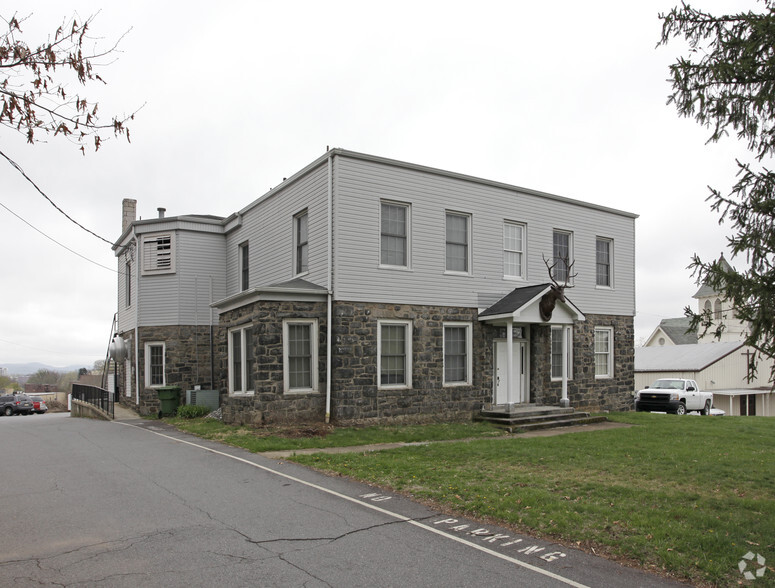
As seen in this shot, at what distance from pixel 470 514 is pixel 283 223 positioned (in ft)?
44.2

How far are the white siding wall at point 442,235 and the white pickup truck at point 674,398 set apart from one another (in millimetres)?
6600

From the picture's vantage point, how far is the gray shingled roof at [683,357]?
42812 millimetres

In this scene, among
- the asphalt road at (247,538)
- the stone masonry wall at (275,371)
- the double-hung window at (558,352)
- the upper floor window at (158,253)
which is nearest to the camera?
the asphalt road at (247,538)

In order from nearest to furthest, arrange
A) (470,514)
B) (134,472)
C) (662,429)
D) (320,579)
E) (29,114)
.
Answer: (29,114) → (320,579) → (470,514) → (134,472) → (662,429)

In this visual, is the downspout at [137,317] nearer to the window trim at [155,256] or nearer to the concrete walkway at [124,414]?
the window trim at [155,256]

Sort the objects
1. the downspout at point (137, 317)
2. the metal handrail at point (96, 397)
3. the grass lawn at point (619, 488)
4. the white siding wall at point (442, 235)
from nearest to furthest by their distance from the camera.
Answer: the grass lawn at point (619, 488) < the white siding wall at point (442, 235) < the metal handrail at point (96, 397) < the downspout at point (137, 317)

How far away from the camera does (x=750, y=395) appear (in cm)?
4247

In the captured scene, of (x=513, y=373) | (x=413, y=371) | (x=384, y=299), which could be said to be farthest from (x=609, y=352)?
(x=384, y=299)

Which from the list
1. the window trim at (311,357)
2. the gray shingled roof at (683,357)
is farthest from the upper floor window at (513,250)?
the gray shingled roof at (683,357)

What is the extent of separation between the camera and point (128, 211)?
89.5 ft

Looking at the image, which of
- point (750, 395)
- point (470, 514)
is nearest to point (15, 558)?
point (470, 514)

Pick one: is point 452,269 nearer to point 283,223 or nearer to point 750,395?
point 283,223

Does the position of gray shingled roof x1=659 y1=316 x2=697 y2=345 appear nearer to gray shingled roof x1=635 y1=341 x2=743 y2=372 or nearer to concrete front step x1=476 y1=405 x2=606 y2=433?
gray shingled roof x1=635 y1=341 x2=743 y2=372

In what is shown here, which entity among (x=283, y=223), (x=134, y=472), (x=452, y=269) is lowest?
(x=134, y=472)
